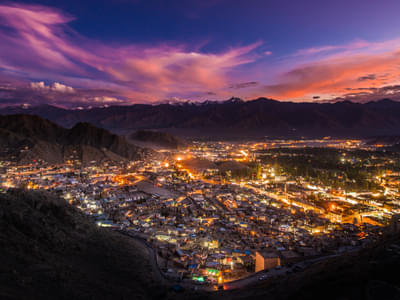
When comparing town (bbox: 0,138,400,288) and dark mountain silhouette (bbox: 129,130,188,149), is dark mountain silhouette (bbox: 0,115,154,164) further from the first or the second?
dark mountain silhouette (bbox: 129,130,188,149)

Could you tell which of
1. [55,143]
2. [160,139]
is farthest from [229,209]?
[160,139]

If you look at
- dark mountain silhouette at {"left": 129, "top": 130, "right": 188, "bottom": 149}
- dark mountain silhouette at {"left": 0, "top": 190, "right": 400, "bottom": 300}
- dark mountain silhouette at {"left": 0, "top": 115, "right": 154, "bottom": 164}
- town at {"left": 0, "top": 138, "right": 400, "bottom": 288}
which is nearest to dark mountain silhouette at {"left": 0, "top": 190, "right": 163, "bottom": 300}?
dark mountain silhouette at {"left": 0, "top": 190, "right": 400, "bottom": 300}

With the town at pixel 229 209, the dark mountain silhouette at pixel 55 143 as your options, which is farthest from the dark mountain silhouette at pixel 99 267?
the dark mountain silhouette at pixel 55 143

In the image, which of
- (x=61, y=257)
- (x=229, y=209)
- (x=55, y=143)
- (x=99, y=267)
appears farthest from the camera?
(x=55, y=143)

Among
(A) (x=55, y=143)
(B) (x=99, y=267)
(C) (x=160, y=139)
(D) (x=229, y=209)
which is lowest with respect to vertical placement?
(D) (x=229, y=209)

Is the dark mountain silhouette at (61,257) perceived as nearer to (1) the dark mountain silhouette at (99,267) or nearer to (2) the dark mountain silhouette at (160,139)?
(1) the dark mountain silhouette at (99,267)

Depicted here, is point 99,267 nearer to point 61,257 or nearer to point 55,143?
point 61,257

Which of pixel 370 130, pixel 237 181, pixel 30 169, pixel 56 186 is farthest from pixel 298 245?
pixel 370 130
